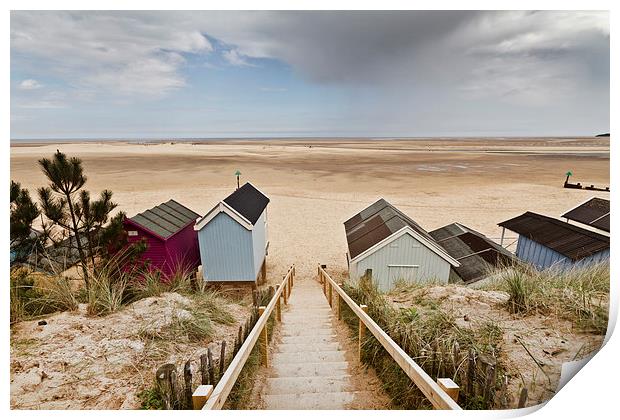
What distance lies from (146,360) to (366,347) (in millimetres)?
2465

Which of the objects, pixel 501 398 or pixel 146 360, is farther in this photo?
pixel 146 360

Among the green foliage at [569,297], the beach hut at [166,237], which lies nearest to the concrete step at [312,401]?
the green foliage at [569,297]

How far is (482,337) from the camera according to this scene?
327 cm

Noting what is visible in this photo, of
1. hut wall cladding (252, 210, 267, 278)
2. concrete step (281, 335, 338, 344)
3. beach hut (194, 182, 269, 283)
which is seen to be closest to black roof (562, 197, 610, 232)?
concrete step (281, 335, 338, 344)

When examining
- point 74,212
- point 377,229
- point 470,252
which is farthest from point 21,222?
point 470,252

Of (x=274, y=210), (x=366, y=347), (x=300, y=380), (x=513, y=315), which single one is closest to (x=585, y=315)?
(x=513, y=315)

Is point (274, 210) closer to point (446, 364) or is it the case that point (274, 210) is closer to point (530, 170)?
point (446, 364)

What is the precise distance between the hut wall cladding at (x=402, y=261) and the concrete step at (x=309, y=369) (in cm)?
482

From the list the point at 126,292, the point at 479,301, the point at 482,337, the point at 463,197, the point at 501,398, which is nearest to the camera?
the point at 501,398

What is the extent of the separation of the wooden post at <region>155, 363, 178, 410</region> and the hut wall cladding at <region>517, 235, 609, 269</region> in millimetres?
8321

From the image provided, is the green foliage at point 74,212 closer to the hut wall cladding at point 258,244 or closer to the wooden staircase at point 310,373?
the wooden staircase at point 310,373

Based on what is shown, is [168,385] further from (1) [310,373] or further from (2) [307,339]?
(2) [307,339]

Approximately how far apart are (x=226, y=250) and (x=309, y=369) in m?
6.51

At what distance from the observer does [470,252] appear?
10.4 m
